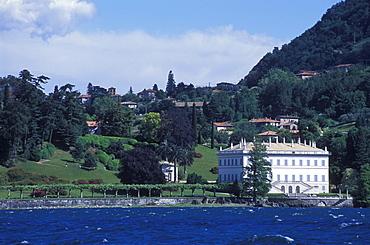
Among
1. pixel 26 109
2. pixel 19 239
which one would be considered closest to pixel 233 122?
pixel 26 109

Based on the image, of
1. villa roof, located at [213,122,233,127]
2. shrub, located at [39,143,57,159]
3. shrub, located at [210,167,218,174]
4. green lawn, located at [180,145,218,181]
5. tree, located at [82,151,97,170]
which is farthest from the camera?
villa roof, located at [213,122,233,127]

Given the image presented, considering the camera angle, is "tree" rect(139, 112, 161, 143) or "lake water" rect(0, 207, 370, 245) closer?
"lake water" rect(0, 207, 370, 245)

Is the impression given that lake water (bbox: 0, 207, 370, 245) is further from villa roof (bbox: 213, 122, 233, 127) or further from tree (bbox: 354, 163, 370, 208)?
villa roof (bbox: 213, 122, 233, 127)

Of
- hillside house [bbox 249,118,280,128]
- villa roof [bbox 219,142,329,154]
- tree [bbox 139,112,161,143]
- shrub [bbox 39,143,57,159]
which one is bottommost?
shrub [bbox 39,143,57,159]

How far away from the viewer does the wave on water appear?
47162 millimetres

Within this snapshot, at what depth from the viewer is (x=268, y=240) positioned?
48.0 m

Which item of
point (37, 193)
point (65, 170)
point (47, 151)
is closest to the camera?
point (37, 193)

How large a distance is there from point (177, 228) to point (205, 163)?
231 feet

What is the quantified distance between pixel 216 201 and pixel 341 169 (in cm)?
2945

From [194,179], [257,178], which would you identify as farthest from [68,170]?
[257,178]

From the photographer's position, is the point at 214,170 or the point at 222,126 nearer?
the point at 214,170

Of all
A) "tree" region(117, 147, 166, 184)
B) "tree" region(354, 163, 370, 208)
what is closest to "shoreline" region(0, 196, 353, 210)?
"tree" region(354, 163, 370, 208)

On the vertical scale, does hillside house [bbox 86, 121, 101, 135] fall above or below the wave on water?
above

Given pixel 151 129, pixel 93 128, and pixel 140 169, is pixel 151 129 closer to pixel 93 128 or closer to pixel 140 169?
pixel 93 128
